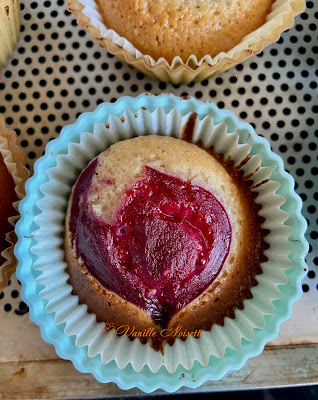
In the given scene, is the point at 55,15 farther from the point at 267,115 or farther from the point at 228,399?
the point at 228,399

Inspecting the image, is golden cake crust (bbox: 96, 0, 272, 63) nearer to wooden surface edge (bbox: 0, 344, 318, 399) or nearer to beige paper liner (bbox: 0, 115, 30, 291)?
beige paper liner (bbox: 0, 115, 30, 291)

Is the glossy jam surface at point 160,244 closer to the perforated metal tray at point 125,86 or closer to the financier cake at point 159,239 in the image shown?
the financier cake at point 159,239

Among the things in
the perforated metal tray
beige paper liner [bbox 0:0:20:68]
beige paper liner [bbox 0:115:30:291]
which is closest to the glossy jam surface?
beige paper liner [bbox 0:115:30:291]

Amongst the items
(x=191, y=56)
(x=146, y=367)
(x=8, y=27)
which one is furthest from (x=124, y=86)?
(x=146, y=367)

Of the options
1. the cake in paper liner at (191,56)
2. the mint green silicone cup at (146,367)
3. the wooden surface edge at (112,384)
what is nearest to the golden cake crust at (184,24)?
the cake in paper liner at (191,56)

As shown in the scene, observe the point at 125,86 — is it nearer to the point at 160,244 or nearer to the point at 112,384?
the point at 160,244

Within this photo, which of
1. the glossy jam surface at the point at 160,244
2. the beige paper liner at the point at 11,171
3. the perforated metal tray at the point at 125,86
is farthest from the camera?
the perforated metal tray at the point at 125,86
